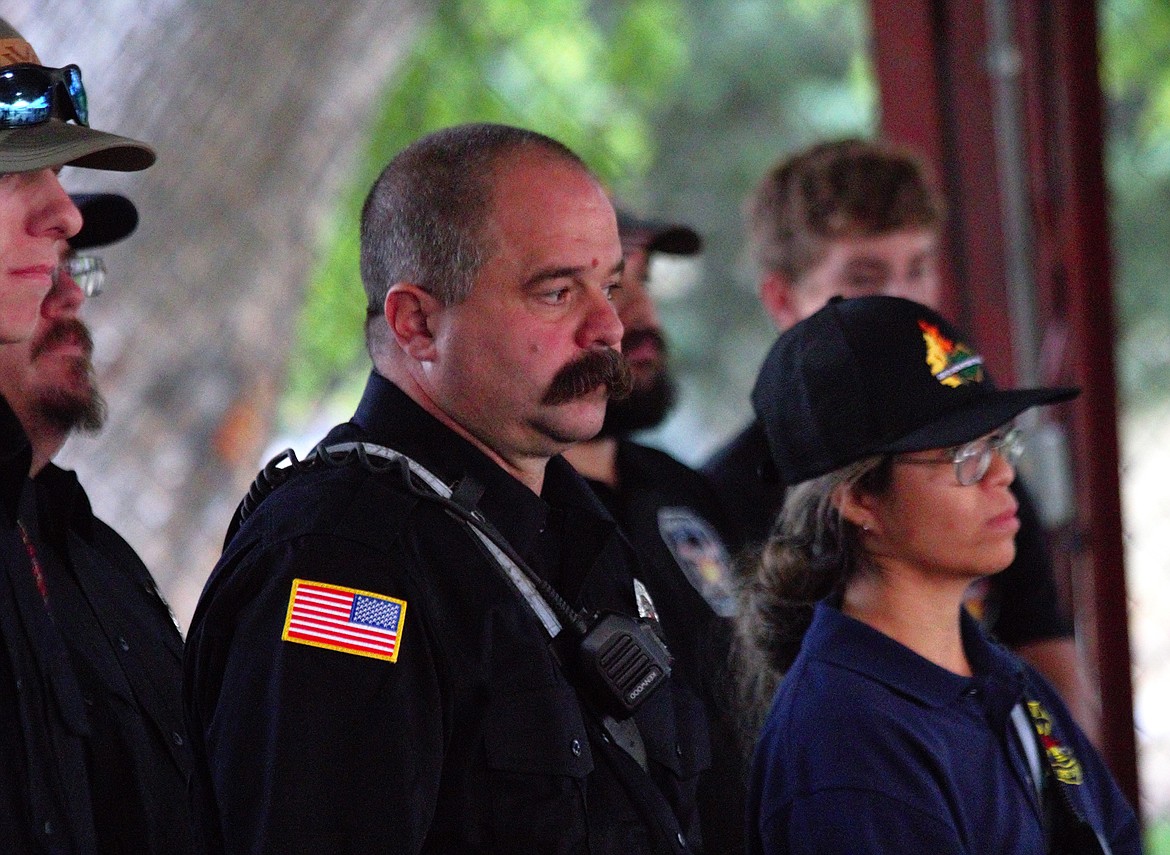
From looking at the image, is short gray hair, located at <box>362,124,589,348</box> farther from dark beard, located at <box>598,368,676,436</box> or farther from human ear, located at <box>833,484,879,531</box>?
dark beard, located at <box>598,368,676,436</box>

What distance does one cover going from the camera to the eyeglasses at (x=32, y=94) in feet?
6.86

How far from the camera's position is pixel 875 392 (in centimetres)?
238

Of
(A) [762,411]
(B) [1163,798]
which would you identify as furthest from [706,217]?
(A) [762,411]

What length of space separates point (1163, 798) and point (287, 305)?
7.66 m

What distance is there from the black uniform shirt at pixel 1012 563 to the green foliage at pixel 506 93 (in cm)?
494

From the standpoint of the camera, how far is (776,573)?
8.16 ft

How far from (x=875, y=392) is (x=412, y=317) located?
707 mm

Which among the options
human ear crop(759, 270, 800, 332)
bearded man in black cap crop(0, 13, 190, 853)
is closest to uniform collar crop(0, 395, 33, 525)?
bearded man in black cap crop(0, 13, 190, 853)

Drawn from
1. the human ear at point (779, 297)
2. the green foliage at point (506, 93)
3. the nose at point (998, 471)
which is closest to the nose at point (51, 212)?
the nose at point (998, 471)

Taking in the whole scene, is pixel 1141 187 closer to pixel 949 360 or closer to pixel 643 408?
pixel 643 408

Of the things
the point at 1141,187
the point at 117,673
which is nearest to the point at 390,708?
the point at 117,673

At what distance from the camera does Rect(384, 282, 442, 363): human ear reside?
214 centimetres

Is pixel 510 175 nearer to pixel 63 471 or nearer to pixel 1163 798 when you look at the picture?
pixel 63 471

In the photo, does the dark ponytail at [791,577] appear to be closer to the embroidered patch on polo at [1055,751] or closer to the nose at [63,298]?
the embroidered patch on polo at [1055,751]
